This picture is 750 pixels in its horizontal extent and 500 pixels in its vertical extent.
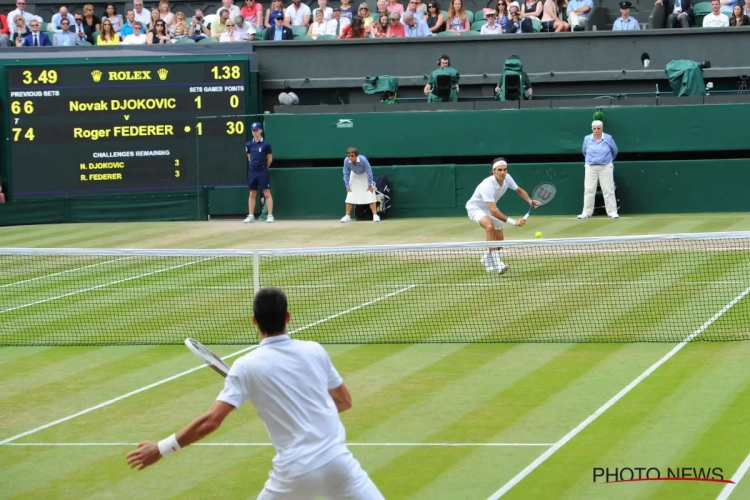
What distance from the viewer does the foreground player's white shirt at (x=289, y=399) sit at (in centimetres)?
582

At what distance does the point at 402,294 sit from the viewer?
17.0m

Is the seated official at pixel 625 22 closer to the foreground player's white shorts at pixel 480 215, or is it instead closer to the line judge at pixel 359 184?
the line judge at pixel 359 184

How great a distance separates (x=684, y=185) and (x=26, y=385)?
57.1 feet

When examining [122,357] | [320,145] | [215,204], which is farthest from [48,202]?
[122,357]

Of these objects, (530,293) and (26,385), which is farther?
(530,293)

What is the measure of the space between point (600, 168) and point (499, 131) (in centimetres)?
245

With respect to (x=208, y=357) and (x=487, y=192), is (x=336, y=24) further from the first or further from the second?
(x=208, y=357)

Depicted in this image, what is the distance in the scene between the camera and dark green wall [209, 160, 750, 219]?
86.0 ft

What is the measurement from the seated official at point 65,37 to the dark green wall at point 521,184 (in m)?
4.94

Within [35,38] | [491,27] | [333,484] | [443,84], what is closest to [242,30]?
[35,38]

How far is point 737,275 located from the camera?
58.3 ft

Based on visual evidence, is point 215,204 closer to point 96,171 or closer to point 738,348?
point 96,171

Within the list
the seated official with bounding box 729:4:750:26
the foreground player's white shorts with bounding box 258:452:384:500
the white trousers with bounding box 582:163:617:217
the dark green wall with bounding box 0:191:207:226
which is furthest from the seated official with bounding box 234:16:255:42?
the foreground player's white shorts with bounding box 258:452:384:500

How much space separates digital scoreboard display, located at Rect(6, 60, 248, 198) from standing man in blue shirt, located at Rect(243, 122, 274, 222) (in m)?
0.64
